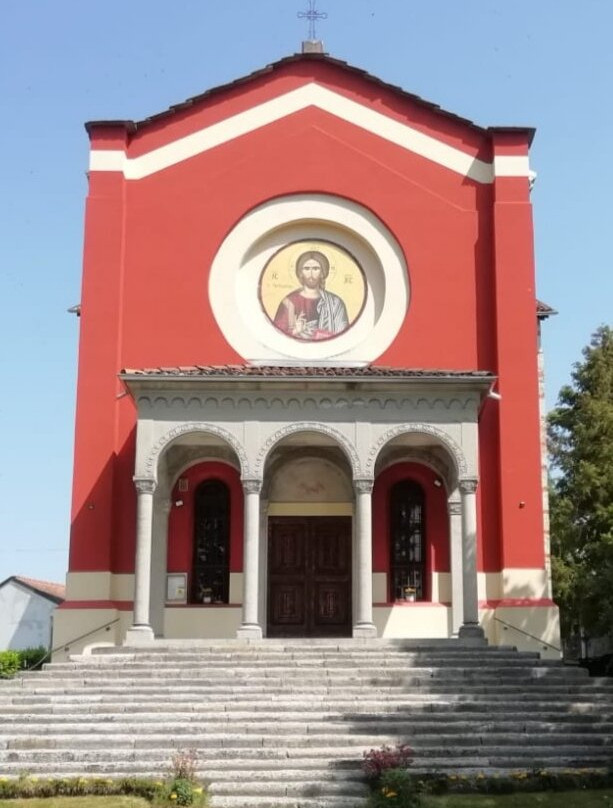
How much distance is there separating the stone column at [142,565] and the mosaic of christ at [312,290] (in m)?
4.99

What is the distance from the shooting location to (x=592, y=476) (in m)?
31.0

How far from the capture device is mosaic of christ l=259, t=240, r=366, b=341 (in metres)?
22.9

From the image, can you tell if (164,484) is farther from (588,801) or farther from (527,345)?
(588,801)

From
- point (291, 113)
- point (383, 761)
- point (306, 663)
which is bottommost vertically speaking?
point (383, 761)

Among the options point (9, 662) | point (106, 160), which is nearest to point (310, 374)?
point (106, 160)

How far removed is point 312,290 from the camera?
23078 millimetres

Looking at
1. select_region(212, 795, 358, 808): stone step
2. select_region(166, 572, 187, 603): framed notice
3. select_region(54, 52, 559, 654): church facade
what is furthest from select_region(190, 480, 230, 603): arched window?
select_region(212, 795, 358, 808): stone step

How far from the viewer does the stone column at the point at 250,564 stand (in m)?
19.0

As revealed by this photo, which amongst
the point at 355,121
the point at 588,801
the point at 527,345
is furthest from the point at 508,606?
the point at 355,121

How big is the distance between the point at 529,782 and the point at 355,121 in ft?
49.1

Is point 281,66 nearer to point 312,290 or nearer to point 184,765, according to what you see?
point 312,290

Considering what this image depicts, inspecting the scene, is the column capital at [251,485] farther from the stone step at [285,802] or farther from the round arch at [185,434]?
the stone step at [285,802]

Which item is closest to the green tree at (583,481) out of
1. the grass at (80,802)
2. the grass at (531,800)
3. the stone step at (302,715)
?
the stone step at (302,715)

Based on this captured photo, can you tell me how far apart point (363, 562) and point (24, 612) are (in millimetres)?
28473
